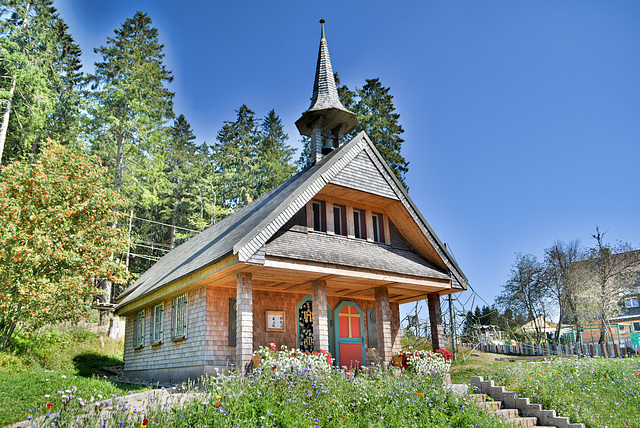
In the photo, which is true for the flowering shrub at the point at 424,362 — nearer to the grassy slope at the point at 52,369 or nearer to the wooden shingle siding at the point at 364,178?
the wooden shingle siding at the point at 364,178

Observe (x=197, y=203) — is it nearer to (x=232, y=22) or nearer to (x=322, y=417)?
(x=232, y=22)

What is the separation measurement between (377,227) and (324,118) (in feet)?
15.5

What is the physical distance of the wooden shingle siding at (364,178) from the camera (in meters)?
13.7

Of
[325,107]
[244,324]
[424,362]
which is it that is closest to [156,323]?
[244,324]

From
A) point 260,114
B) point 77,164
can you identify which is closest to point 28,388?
point 77,164

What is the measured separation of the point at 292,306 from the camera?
14.7 m

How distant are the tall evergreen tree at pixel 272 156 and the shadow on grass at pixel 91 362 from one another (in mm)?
22167

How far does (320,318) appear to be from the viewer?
12.1 meters

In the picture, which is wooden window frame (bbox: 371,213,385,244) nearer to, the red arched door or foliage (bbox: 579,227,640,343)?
the red arched door

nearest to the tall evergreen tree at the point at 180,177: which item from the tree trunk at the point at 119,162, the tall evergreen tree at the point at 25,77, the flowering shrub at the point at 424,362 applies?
the tree trunk at the point at 119,162

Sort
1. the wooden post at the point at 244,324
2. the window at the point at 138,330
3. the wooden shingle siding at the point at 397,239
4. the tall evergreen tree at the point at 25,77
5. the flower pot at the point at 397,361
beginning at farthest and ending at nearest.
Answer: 1. the tall evergreen tree at the point at 25,77
2. the window at the point at 138,330
3. the wooden shingle siding at the point at 397,239
4. the flower pot at the point at 397,361
5. the wooden post at the point at 244,324

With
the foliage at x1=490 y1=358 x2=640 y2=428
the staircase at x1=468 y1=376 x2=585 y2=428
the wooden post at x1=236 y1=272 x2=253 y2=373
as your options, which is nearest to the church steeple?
the wooden post at x1=236 y1=272 x2=253 y2=373

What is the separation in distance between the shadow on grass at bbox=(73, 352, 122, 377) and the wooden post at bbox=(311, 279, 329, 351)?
38.0 ft

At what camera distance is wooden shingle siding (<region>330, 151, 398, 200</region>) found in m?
13.7
